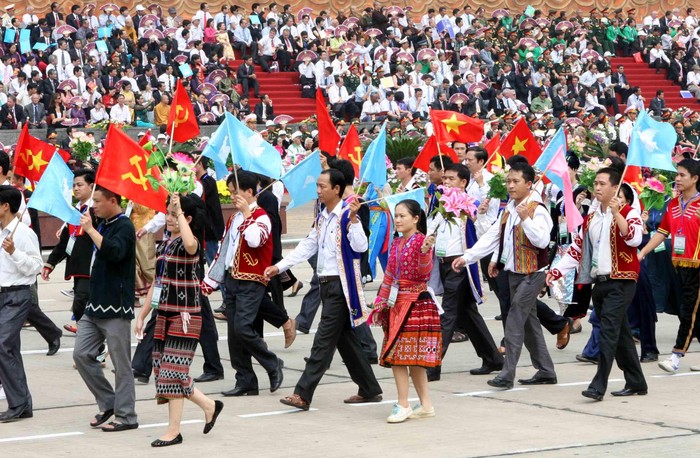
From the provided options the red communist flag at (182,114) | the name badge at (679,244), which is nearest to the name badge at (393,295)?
the red communist flag at (182,114)

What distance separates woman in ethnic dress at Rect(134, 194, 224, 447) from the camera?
26.0ft

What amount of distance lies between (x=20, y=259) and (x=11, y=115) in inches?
764

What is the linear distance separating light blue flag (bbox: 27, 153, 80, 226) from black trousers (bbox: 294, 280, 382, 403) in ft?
5.80

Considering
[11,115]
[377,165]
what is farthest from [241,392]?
[11,115]

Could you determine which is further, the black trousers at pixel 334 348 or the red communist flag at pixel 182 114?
the red communist flag at pixel 182 114

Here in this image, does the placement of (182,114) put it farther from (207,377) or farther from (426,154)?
(426,154)

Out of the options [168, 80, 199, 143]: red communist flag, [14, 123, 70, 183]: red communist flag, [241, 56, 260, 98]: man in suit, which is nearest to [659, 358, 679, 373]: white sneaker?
[168, 80, 199, 143]: red communist flag

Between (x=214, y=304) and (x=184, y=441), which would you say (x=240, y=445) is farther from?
(x=214, y=304)

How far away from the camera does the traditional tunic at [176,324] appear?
313 inches

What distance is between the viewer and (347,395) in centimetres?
961

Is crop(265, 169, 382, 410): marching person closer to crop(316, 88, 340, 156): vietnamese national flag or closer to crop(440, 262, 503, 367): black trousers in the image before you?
crop(440, 262, 503, 367): black trousers

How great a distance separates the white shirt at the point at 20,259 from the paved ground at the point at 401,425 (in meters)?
0.91

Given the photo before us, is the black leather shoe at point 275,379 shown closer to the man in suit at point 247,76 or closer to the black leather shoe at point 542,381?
the black leather shoe at point 542,381

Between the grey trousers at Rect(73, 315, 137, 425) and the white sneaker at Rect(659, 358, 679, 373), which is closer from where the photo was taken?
the grey trousers at Rect(73, 315, 137, 425)
